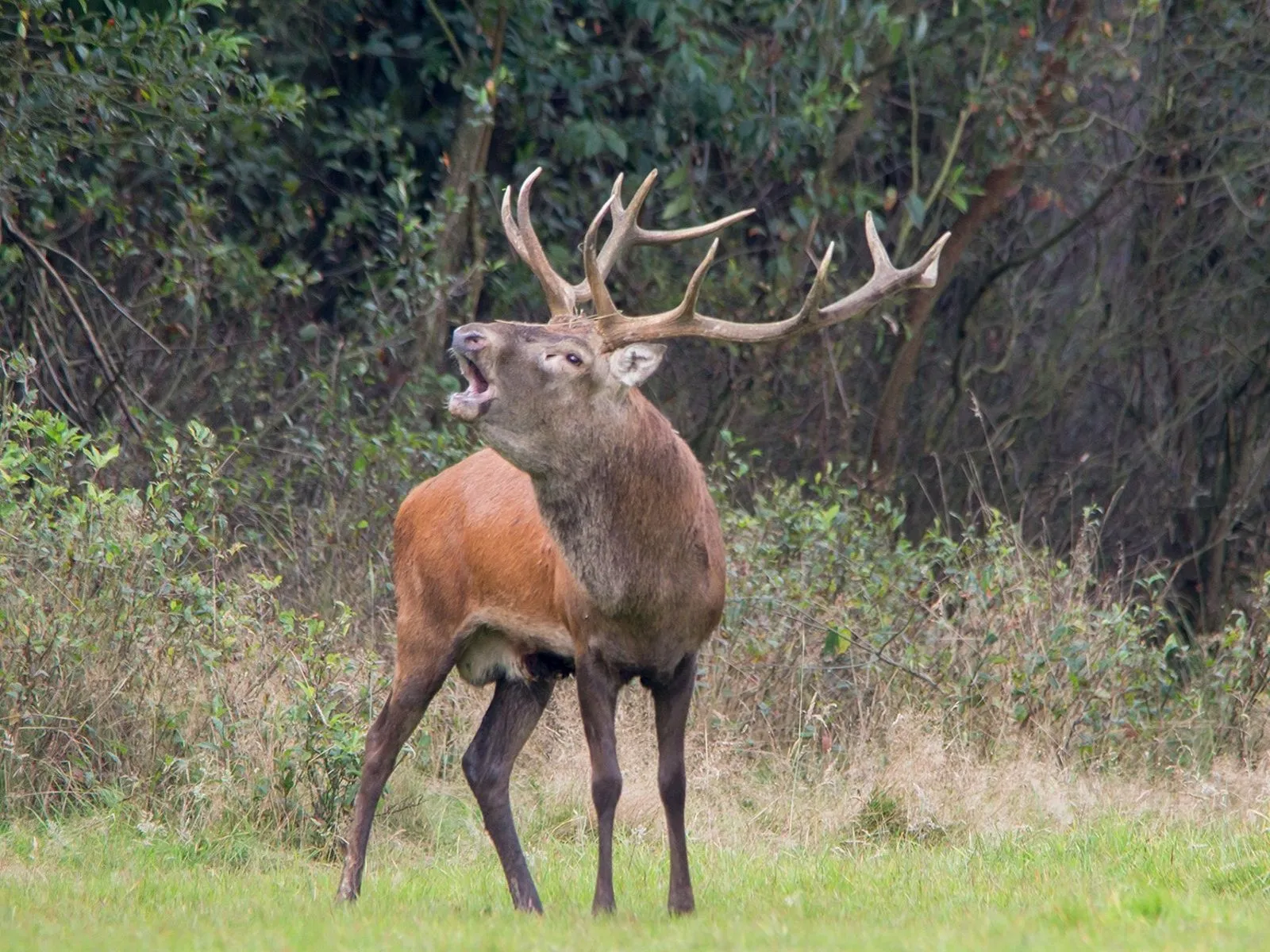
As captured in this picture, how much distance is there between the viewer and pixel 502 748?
7066mm

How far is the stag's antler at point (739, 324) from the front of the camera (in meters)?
6.32

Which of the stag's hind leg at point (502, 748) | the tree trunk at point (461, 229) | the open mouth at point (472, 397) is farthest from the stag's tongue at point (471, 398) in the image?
the tree trunk at point (461, 229)

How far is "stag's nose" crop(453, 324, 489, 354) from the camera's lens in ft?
19.6

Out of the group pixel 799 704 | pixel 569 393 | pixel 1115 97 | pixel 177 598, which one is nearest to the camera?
pixel 569 393

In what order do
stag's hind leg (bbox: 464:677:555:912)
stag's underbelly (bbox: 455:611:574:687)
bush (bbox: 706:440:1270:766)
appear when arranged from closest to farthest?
stag's underbelly (bbox: 455:611:574:687), stag's hind leg (bbox: 464:677:555:912), bush (bbox: 706:440:1270:766)

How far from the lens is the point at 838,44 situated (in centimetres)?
1204

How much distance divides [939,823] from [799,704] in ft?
4.57

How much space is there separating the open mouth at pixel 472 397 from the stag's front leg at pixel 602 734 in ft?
3.08

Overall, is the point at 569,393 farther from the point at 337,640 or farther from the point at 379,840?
the point at 337,640

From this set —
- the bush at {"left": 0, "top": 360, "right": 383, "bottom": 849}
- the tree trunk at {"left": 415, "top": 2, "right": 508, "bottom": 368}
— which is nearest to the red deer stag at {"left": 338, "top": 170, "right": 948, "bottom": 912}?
the bush at {"left": 0, "top": 360, "right": 383, "bottom": 849}

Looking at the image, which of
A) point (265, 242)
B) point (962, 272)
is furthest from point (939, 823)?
point (962, 272)

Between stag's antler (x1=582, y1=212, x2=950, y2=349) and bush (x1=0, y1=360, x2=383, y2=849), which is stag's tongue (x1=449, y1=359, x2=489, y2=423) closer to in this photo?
stag's antler (x1=582, y1=212, x2=950, y2=349)

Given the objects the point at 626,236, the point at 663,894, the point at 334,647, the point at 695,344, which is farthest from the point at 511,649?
the point at 695,344

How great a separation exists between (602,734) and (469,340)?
1418 mm
